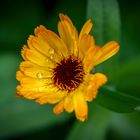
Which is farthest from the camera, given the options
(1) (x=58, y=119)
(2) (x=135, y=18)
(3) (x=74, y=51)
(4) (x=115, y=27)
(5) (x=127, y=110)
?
(2) (x=135, y=18)

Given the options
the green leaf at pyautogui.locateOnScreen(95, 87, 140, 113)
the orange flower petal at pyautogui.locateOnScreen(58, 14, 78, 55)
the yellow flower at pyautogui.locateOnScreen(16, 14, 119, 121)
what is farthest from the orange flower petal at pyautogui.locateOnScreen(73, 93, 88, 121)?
the orange flower petal at pyautogui.locateOnScreen(58, 14, 78, 55)

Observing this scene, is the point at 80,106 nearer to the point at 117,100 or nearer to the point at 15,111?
the point at 117,100

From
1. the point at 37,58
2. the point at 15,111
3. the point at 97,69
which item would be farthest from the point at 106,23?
the point at 15,111

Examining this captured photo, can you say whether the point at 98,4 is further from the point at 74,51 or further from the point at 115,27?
the point at 74,51

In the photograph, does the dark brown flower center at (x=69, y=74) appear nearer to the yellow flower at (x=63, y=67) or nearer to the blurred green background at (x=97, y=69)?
the yellow flower at (x=63, y=67)

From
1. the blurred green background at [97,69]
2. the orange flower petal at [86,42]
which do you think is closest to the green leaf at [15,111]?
the blurred green background at [97,69]

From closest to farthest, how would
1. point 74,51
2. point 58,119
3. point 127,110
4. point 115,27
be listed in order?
point 127,110 < point 74,51 < point 115,27 < point 58,119

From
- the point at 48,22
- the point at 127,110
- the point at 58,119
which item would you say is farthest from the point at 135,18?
the point at 127,110
